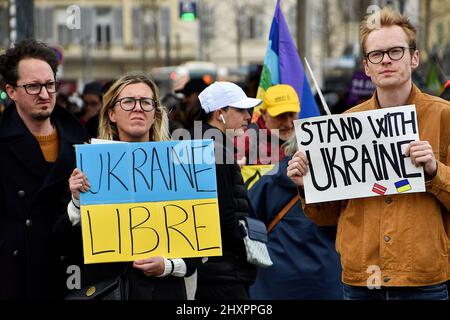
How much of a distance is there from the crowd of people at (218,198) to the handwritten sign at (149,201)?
0.08 meters

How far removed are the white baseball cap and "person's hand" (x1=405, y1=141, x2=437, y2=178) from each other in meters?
2.21

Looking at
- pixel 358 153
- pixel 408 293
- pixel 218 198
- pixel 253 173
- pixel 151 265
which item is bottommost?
pixel 408 293

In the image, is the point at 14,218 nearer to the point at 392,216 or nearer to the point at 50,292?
the point at 50,292

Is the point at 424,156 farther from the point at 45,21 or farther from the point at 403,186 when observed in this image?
the point at 45,21

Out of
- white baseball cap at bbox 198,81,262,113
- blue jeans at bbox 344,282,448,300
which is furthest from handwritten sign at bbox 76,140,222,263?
white baseball cap at bbox 198,81,262,113

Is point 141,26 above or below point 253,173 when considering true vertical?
above

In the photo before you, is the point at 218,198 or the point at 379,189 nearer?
the point at 379,189

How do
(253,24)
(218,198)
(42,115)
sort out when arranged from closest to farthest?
(42,115)
(218,198)
(253,24)

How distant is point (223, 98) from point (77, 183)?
197cm

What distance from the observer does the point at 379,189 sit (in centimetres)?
475

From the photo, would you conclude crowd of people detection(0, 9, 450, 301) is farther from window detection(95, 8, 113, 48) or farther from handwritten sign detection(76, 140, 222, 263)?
window detection(95, 8, 113, 48)

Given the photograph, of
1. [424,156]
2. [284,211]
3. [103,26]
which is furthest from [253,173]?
[103,26]

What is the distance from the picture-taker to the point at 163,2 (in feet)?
208

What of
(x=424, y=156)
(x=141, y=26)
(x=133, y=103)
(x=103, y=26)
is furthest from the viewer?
(x=103, y=26)
